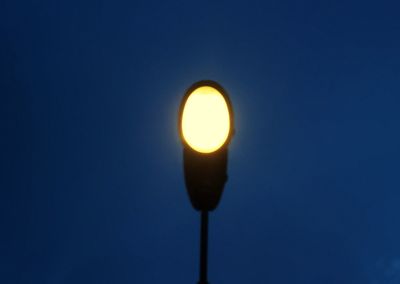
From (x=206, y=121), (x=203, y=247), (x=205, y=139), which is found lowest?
(x=203, y=247)

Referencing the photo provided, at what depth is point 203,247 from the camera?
505 centimetres

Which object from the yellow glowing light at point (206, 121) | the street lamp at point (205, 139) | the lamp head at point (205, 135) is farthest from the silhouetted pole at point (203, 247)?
the yellow glowing light at point (206, 121)

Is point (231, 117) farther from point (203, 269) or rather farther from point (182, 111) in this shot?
point (203, 269)

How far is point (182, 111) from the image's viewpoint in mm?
4977

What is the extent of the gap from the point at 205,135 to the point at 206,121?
0.28 feet

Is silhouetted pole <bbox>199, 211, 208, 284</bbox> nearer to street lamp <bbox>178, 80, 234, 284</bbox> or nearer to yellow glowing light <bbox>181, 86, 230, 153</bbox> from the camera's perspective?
street lamp <bbox>178, 80, 234, 284</bbox>

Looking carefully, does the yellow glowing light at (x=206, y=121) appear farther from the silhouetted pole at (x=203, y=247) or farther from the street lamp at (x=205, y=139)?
the silhouetted pole at (x=203, y=247)

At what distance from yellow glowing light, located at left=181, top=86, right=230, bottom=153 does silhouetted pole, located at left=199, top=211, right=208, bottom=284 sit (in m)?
0.48

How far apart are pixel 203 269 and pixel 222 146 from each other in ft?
2.56

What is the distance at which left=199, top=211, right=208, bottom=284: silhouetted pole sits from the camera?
197 inches

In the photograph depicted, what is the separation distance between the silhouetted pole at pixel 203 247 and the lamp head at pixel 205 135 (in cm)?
14

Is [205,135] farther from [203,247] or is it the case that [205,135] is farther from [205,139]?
[203,247]

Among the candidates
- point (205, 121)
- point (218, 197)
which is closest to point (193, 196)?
point (218, 197)

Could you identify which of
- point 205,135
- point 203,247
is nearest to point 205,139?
point 205,135
